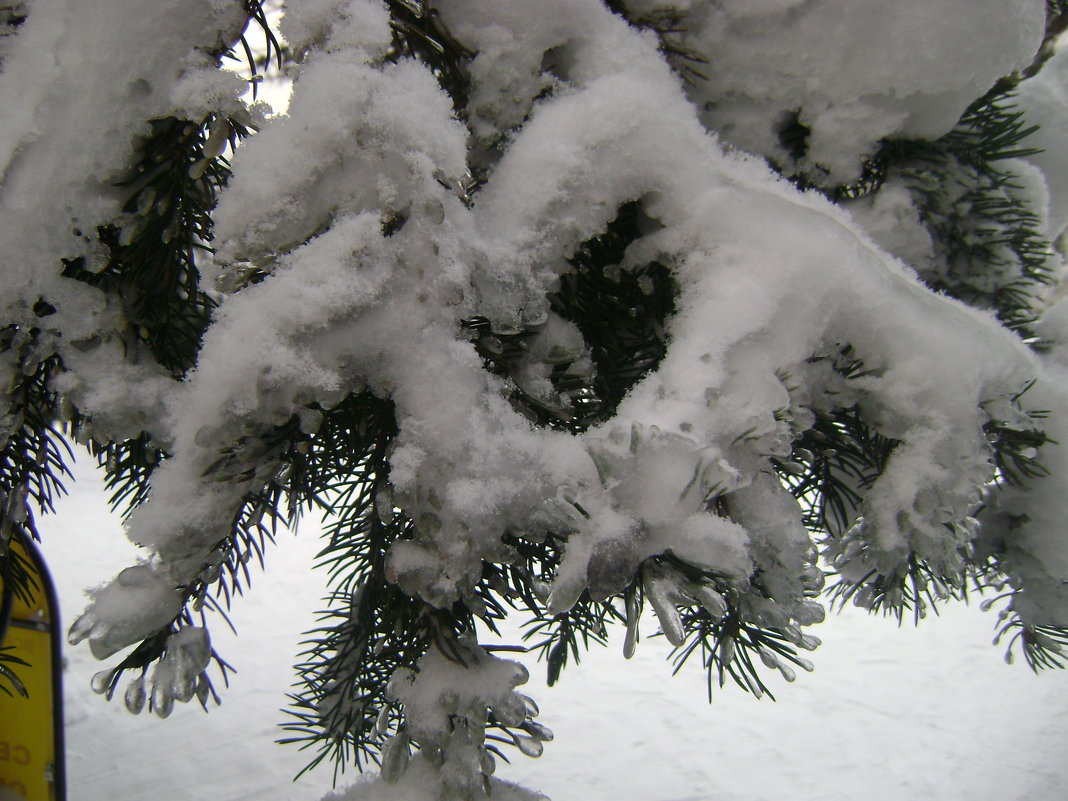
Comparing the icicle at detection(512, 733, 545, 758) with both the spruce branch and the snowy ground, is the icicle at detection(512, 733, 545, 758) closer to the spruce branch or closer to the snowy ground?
the spruce branch

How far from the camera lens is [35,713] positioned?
1.90m

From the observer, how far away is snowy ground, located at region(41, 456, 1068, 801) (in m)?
2.60

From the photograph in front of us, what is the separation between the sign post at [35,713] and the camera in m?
1.84

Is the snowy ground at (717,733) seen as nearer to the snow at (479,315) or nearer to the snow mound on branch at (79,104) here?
the snow at (479,315)

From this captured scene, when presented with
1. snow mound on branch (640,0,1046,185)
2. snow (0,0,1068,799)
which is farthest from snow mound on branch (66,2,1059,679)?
snow mound on branch (640,0,1046,185)

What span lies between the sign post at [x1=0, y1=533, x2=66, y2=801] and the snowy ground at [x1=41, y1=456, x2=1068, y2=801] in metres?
0.71

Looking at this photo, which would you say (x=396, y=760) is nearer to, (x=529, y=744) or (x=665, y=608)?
(x=529, y=744)

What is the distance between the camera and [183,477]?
1.69 feet

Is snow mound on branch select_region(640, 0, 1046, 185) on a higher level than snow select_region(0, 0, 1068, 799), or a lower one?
higher

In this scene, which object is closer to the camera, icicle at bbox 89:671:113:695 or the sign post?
icicle at bbox 89:671:113:695

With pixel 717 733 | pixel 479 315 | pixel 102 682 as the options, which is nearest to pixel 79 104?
pixel 479 315

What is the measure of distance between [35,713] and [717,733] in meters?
2.54

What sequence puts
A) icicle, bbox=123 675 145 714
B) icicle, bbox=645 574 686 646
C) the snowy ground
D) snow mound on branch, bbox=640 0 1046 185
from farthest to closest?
the snowy ground, snow mound on branch, bbox=640 0 1046 185, icicle, bbox=123 675 145 714, icicle, bbox=645 574 686 646

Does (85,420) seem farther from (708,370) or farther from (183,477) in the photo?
(708,370)
